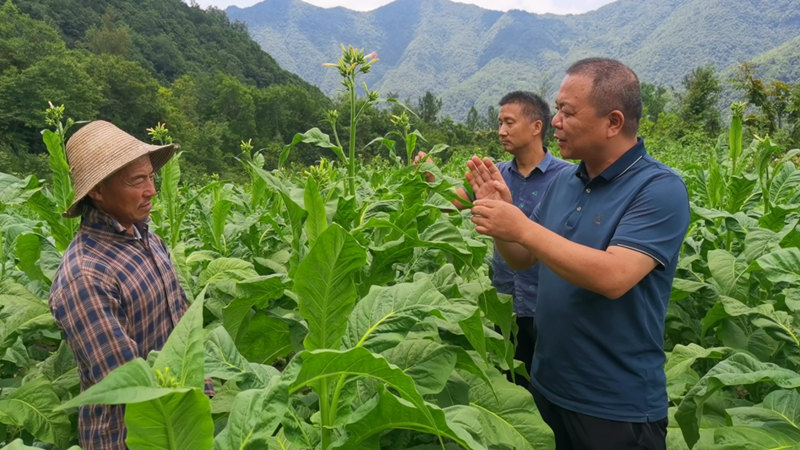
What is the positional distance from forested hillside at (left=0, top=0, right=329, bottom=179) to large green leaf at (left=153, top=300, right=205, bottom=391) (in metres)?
39.0

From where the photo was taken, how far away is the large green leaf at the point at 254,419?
1.02m

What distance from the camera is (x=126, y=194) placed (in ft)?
6.60

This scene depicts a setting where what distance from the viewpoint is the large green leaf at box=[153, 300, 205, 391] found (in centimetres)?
93

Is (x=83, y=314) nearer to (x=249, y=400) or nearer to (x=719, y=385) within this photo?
(x=249, y=400)

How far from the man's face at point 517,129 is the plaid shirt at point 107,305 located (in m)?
2.35

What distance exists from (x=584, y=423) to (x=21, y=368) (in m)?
2.23

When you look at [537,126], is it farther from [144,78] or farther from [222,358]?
[144,78]

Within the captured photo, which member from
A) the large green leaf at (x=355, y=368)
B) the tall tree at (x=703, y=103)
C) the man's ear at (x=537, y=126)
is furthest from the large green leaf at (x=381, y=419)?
the tall tree at (x=703, y=103)

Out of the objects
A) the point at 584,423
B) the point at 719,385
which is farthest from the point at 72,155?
the point at 719,385

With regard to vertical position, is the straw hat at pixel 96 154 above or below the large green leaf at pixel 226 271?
above

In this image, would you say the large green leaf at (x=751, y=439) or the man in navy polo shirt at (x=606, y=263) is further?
the man in navy polo shirt at (x=606, y=263)

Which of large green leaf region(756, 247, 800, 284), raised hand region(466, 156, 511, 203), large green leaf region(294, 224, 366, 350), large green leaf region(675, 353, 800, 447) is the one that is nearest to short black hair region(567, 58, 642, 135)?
raised hand region(466, 156, 511, 203)

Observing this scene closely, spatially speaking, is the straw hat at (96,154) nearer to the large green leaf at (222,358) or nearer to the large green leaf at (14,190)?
the large green leaf at (14,190)

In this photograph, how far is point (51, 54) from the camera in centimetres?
4681
